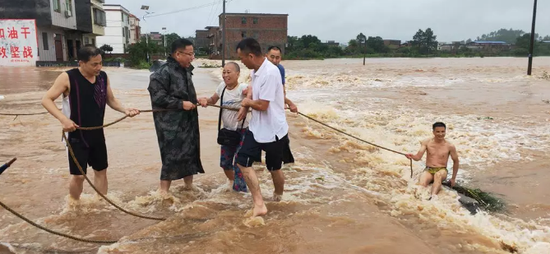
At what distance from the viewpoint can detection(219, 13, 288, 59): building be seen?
62.2 metres

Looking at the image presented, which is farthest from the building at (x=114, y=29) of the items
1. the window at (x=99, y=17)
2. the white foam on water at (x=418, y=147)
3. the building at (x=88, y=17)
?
the white foam on water at (x=418, y=147)

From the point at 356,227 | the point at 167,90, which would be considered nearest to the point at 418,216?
the point at 356,227

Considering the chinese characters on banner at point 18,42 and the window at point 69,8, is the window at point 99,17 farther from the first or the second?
the chinese characters on banner at point 18,42

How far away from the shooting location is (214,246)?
11.4 ft

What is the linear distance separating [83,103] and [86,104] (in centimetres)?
3

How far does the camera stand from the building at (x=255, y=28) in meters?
62.2

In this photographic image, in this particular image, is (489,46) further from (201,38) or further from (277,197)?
(277,197)

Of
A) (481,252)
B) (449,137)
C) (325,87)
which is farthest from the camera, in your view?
(325,87)

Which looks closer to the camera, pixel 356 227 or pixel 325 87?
pixel 356 227

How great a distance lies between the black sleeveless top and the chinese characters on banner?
30351 millimetres

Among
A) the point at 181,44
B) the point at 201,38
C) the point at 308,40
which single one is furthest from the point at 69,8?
the point at 201,38

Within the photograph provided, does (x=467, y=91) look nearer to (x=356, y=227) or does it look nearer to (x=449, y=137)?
(x=449, y=137)

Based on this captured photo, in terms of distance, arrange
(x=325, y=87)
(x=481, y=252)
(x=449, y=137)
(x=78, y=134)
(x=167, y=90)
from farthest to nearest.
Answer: (x=325, y=87)
(x=449, y=137)
(x=167, y=90)
(x=78, y=134)
(x=481, y=252)

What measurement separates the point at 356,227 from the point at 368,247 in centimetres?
42
